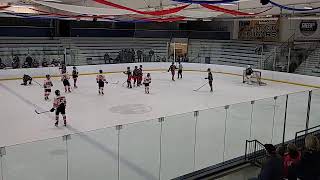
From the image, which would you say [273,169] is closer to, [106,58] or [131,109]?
[131,109]

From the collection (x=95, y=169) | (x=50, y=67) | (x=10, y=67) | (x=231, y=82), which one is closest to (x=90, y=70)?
(x=50, y=67)

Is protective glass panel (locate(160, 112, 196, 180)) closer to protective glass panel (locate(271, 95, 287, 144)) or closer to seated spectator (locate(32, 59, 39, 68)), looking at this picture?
protective glass panel (locate(271, 95, 287, 144))

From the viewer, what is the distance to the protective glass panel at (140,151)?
4.75 metres

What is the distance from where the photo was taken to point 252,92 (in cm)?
1395

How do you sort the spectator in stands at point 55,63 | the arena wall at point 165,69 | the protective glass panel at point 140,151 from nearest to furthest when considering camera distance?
the protective glass panel at point 140,151 < the arena wall at point 165,69 < the spectator in stands at point 55,63

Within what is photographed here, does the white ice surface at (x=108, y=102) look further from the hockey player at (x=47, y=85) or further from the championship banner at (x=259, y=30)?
the championship banner at (x=259, y=30)

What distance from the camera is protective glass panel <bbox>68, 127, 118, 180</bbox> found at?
14.5ft

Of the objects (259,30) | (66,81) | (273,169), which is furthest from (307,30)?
(273,169)

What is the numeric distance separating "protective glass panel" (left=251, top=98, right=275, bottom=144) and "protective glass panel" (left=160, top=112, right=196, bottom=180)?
57.8 inches

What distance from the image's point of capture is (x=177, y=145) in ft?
17.4

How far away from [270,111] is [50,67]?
43.3 feet

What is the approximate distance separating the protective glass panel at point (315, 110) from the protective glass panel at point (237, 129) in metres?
1.75

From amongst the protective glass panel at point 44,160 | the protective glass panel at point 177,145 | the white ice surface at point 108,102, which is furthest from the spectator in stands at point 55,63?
the protective glass panel at point 44,160

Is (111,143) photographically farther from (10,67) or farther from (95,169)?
(10,67)
